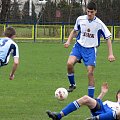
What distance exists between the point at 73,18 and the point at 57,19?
1.84 m

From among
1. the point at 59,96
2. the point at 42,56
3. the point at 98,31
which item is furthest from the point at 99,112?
the point at 42,56

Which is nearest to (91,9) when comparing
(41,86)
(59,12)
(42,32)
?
(41,86)

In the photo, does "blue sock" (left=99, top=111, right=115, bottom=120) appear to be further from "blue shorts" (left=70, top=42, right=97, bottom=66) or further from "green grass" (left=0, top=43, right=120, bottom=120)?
"blue shorts" (left=70, top=42, right=97, bottom=66)

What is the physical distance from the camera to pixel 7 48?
1060 cm

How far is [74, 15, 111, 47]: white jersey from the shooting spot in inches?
484

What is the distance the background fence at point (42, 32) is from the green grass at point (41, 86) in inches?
594

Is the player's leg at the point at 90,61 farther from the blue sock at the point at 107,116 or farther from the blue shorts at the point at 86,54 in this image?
the blue sock at the point at 107,116

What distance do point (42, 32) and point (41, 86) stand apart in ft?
85.6

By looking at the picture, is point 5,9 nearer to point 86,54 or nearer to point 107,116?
point 86,54

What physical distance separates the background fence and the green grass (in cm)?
1508


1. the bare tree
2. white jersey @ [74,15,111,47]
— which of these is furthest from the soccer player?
the bare tree

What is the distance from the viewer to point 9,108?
443 inches

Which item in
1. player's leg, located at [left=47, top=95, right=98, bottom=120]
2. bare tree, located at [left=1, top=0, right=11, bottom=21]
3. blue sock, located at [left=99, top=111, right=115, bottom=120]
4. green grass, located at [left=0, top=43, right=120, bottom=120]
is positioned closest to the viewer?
blue sock, located at [left=99, top=111, right=115, bottom=120]

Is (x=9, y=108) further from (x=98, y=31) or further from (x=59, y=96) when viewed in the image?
(x=98, y=31)
